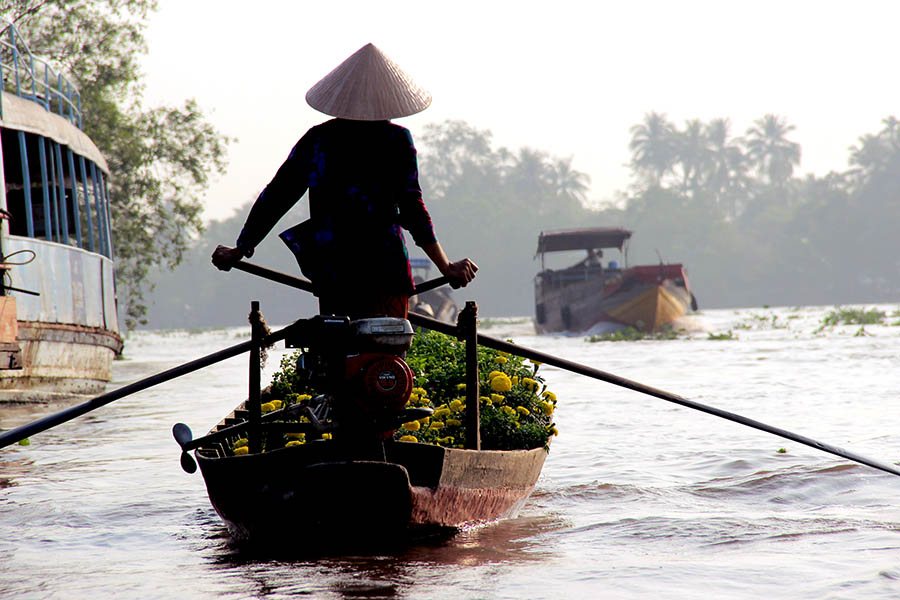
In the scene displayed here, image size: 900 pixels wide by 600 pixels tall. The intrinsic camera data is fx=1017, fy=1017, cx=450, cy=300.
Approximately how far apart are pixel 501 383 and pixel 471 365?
1147 millimetres

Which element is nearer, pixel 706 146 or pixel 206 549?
pixel 206 549

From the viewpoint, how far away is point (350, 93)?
408cm

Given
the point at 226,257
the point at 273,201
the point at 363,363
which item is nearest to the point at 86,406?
the point at 226,257

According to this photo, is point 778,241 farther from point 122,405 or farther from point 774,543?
point 774,543

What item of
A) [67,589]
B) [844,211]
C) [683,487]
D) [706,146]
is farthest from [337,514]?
[706,146]

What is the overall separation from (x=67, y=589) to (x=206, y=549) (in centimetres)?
88

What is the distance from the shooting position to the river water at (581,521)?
4.13 m

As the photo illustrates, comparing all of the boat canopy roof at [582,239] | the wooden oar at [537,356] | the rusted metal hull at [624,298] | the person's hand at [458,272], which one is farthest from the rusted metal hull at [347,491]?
the boat canopy roof at [582,239]

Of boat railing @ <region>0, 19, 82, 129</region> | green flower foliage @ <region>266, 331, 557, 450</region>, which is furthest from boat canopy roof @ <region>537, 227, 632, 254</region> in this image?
green flower foliage @ <region>266, 331, 557, 450</region>

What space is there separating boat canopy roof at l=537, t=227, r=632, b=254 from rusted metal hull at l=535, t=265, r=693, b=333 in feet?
3.27

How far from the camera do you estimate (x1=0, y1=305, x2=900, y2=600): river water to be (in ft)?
13.6

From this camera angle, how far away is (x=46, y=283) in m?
11.5

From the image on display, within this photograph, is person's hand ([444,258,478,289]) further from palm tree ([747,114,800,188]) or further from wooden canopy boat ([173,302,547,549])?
palm tree ([747,114,800,188])

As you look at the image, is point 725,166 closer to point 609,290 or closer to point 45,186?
point 609,290
